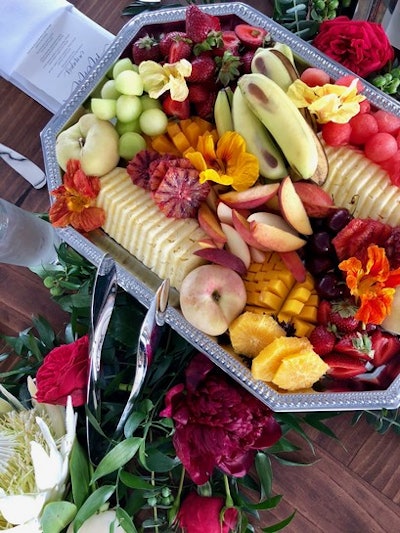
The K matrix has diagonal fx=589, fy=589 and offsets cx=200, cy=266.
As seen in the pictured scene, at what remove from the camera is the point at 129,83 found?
81 cm

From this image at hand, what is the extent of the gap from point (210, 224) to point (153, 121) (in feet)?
0.55

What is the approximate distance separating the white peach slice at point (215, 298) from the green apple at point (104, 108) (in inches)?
10.3

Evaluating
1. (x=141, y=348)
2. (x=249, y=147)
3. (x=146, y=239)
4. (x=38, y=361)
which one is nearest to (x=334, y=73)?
(x=249, y=147)

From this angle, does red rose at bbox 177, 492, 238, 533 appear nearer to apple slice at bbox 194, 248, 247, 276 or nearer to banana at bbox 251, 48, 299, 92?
apple slice at bbox 194, 248, 247, 276

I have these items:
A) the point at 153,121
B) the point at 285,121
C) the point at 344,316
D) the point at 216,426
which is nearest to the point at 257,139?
the point at 285,121

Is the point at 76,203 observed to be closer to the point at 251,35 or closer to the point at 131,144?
the point at 131,144

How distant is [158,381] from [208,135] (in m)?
0.35

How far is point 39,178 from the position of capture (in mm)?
969

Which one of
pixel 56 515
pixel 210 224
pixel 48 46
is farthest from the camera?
pixel 48 46

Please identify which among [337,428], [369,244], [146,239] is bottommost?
[337,428]

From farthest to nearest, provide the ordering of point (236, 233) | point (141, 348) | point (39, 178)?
point (39, 178), point (236, 233), point (141, 348)

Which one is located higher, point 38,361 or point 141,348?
point 141,348

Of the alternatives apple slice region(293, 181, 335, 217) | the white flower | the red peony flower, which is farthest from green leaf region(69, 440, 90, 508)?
apple slice region(293, 181, 335, 217)

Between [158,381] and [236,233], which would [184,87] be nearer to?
[236,233]
